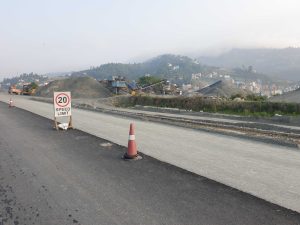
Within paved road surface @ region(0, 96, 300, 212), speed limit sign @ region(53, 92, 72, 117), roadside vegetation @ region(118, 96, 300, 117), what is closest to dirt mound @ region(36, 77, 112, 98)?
roadside vegetation @ region(118, 96, 300, 117)

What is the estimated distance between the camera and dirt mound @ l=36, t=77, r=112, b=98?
Result: 3511 inches

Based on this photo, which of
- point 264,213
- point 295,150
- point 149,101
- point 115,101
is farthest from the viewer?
point 115,101

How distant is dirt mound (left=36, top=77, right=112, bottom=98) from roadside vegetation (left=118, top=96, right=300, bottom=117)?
35.4 m

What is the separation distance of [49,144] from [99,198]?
6610mm

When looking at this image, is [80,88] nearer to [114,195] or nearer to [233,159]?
[233,159]

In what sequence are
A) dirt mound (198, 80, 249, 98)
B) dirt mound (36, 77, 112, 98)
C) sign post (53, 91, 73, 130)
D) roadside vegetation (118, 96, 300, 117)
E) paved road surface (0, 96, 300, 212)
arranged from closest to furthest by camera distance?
paved road surface (0, 96, 300, 212) < sign post (53, 91, 73, 130) < roadside vegetation (118, 96, 300, 117) < dirt mound (36, 77, 112, 98) < dirt mound (198, 80, 249, 98)

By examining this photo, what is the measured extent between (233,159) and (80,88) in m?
85.5

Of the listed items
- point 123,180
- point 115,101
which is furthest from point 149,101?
point 123,180

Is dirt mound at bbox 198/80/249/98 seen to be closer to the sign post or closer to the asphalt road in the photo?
the sign post

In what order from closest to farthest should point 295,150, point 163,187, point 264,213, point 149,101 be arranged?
point 264,213, point 163,187, point 295,150, point 149,101

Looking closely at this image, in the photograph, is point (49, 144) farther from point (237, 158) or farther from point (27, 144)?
point (237, 158)

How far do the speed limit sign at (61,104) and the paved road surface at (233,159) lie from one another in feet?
6.43

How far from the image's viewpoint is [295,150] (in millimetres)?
12258

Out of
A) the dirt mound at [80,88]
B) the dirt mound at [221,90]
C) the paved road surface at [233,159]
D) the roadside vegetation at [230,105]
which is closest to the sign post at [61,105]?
the paved road surface at [233,159]
